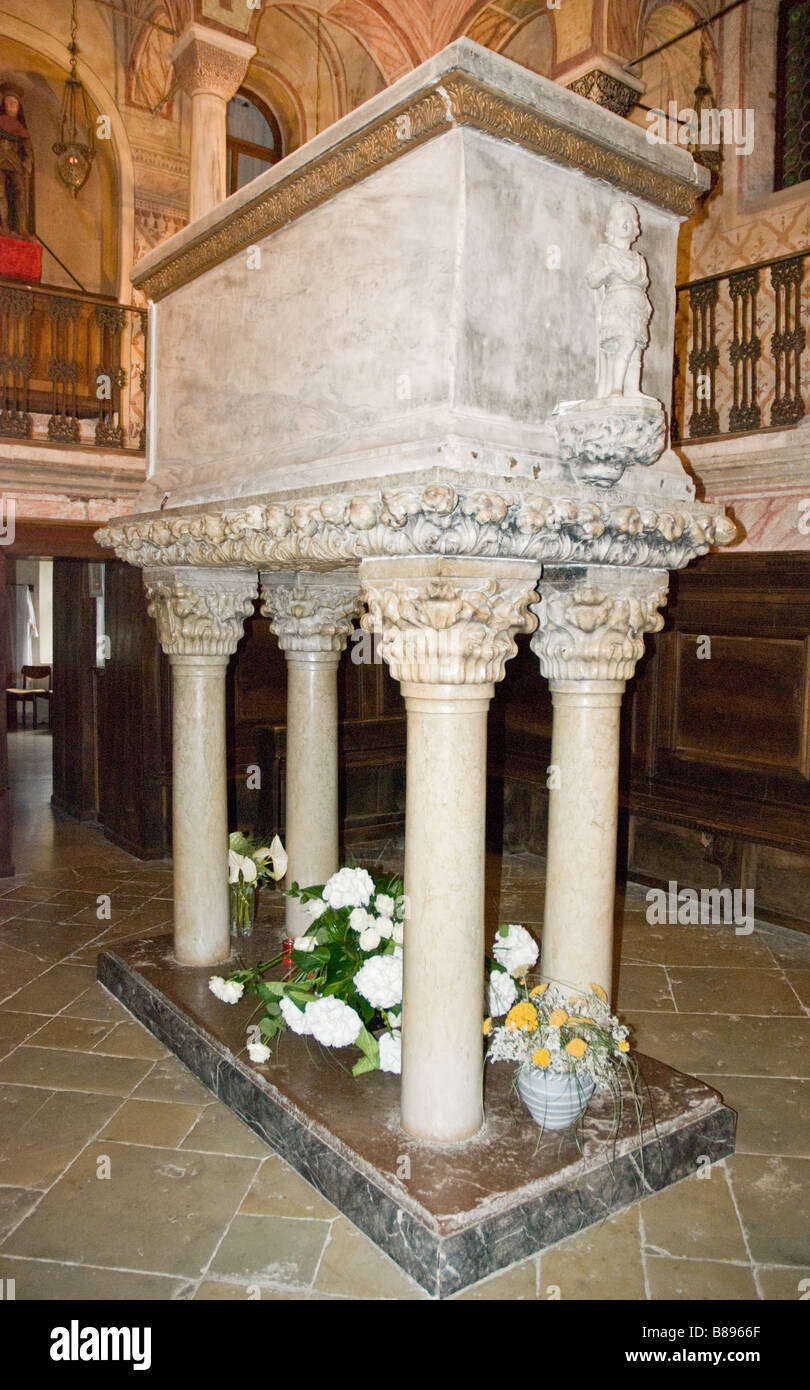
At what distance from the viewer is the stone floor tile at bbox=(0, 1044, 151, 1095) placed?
3.69 metres

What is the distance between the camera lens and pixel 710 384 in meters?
6.47

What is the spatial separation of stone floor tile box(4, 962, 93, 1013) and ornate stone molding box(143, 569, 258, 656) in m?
1.85

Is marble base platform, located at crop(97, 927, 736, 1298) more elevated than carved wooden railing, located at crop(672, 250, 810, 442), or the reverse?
carved wooden railing, located at crop(672, 250, 810, 442)

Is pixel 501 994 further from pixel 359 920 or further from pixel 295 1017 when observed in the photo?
pixel 295 1017

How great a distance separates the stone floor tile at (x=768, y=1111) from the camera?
3.33 m

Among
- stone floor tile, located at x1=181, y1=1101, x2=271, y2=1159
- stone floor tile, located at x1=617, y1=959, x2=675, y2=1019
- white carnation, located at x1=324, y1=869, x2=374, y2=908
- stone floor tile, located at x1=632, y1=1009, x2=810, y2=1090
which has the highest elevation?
white carnation, located at x1=324, y1=869, x2=374, y2=908

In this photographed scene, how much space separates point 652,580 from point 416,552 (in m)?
1.06

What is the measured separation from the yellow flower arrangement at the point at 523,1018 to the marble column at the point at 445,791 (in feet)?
0.55

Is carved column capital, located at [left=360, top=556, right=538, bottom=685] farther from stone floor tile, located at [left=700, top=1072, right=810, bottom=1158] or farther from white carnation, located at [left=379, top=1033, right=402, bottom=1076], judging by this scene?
stone floor tile, located at [left=700, top=1072, right=810, bottom=1158]

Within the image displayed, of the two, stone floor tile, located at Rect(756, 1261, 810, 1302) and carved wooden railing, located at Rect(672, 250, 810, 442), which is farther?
carved wooden railing, located at Rect(672, 250, 810, 442)

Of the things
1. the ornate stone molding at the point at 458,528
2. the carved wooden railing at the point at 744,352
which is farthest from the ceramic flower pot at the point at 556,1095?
the carved wooden railing at the point at 744,352

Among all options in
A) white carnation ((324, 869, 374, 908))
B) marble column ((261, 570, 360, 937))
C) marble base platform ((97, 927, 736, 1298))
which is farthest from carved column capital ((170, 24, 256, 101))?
marble base platform ((97, 927, 736, 1298))

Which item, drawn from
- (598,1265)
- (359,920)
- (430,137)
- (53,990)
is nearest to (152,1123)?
(359,920)

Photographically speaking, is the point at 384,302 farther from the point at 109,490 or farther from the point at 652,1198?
the point at 109,490
